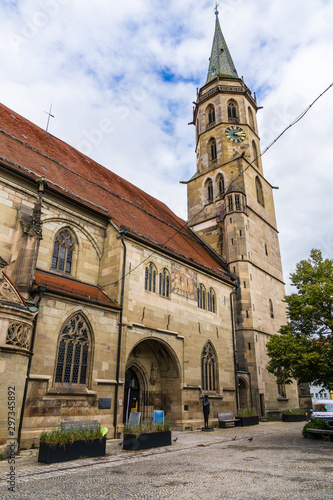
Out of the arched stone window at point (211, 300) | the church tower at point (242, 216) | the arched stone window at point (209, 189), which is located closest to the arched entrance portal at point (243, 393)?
the church tower at point (242, 216)

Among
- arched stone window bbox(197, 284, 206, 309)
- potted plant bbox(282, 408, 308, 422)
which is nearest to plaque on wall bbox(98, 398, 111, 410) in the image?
arched stone window bbox(197, 284, 206, 309)

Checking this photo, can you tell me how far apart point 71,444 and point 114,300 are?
6.51 meters

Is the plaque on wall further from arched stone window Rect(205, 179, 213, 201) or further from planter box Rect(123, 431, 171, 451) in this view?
arched stone window Rect(205, 179, 213, 201)

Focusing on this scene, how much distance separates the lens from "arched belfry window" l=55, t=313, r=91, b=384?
1136 cm

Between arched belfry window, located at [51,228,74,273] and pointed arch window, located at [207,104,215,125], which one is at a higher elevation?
pointed arch window, located at [207,104,215,125]

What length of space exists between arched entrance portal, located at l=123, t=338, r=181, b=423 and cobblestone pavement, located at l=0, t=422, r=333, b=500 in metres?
5.62

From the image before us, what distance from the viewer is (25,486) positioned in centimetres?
582

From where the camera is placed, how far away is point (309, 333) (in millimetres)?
12406

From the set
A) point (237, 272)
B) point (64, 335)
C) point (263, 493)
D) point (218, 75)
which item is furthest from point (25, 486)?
point (218, 75)

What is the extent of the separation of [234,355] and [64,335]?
11228 millimetres

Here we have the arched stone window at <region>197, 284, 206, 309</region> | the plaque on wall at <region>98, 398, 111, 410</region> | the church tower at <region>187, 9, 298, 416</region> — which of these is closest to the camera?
the plaque on wall at <region>98, 398, 111, 410</region>

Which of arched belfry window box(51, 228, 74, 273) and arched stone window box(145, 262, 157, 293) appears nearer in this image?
arched belfry window box(51, 228, 74, 273)

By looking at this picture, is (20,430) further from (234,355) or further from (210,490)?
(234,355)

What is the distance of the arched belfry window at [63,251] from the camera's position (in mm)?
13602
